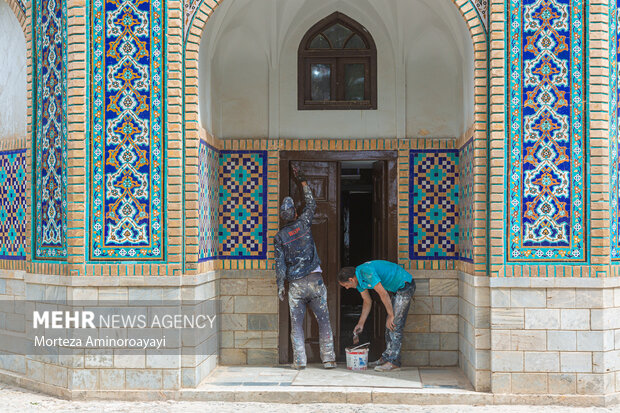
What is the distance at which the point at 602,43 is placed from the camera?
5.92 metres

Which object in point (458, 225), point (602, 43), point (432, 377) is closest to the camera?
point (602, 43)

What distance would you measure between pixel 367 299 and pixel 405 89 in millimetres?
2237

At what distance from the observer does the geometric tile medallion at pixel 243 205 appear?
7.44 m

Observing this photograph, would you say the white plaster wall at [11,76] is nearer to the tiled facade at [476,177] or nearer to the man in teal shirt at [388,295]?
the tiled facade at [476,177]

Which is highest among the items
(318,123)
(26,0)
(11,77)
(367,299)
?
(26,0)

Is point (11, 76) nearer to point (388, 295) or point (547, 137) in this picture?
point (388, 295)

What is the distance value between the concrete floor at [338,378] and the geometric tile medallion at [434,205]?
47.9 inches

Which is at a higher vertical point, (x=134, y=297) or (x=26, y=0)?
(x=26, y=0)

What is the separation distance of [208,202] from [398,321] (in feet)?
7.19

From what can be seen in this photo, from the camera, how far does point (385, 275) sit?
23.2ft

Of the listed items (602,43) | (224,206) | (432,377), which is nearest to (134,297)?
(224,206)

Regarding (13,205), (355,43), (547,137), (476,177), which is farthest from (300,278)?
(13,205)

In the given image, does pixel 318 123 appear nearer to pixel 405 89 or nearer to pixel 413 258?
pixel 405 89

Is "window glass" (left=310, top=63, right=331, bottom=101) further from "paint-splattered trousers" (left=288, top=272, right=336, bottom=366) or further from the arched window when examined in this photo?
"paint-splattered trousers" (left=288, top=272, right=336, bottom=366)
